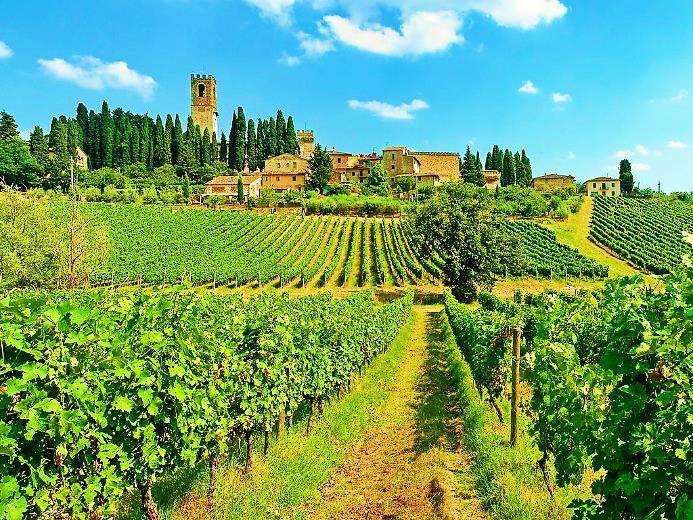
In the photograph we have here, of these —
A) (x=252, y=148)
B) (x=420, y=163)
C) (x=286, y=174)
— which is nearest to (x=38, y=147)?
(x=252, y=148)

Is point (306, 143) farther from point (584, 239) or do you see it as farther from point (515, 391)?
point (515, 391)

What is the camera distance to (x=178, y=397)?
4.81 meters

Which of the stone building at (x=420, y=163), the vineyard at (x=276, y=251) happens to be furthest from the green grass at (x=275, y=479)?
the stone building at (x=420, y=163)

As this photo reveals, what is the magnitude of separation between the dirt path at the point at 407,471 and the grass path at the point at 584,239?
143ft

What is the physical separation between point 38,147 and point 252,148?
41562mm

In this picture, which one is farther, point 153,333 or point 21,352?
point 153,333

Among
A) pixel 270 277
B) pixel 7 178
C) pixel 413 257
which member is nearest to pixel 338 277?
pixel 270 277

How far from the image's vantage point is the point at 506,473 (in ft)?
21.8

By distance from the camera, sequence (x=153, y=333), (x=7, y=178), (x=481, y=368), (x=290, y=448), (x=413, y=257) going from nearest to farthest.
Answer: (x=153, y=333)
(x=290, y=448)
(x=481, y=368)
(x=413, y=257)
(x=7, y=178)

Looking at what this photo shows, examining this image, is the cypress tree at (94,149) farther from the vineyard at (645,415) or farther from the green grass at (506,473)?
the vineyard at (645,415)

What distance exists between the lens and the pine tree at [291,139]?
108188 mm

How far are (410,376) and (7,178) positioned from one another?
8650cm

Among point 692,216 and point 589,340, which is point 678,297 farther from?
point 692,216

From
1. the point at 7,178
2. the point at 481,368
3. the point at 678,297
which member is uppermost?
the point at 7,178
